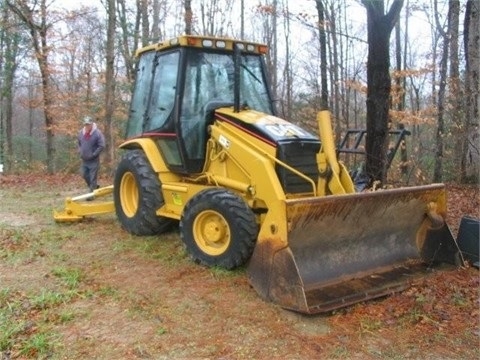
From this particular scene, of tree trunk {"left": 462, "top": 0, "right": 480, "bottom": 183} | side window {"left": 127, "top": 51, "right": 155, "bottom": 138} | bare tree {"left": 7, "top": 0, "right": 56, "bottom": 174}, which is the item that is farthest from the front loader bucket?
bare tree {"left": 7, "top": 0, "right": 56, "bottom": 174}

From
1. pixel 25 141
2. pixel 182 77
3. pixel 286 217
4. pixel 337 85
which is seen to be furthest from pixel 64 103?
pixel 286 217

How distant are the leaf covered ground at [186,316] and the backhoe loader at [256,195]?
0.21 m

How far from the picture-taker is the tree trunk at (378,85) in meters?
7.06

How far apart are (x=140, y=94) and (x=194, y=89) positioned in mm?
1268

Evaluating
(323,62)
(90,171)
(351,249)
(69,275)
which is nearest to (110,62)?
(90,171)

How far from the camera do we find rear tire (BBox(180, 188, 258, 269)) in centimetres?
488

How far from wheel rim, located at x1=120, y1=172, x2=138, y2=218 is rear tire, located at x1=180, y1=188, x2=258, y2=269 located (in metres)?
1.67

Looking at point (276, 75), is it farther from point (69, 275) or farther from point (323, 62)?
point (69, 275)

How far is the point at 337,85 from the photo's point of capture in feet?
66.5

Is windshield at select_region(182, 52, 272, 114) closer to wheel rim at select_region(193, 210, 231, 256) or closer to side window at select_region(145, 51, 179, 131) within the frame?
side window at select_region(145, 51, 179, 131)

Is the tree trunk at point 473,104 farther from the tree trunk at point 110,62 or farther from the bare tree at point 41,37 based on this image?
the bare tree at point 41,37

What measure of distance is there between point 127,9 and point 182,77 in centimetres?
1593

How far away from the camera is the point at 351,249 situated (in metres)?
4.95

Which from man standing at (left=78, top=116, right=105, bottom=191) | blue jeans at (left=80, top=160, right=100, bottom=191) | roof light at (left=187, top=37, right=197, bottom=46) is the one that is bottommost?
blue jeans at (left=80, top=160, right=100, bottom=191)
